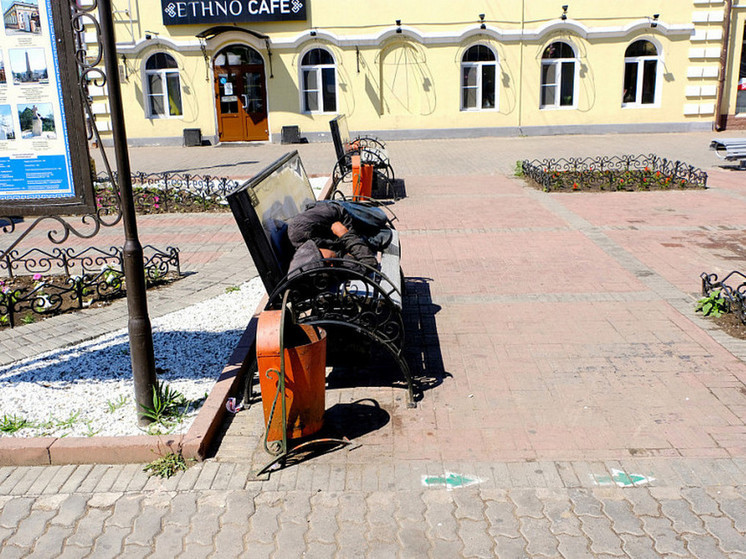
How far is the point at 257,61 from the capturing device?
879 inches

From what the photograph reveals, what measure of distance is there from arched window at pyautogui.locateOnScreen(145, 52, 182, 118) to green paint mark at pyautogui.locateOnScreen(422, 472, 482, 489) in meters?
21.0

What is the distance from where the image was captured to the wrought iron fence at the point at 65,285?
656 cm

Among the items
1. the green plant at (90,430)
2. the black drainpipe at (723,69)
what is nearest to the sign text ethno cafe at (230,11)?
the black drainpipe at (723,69)

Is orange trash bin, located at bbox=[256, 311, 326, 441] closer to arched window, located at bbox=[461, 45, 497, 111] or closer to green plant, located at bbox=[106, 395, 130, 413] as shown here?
green plant, located at bbox=[106, 395, 130, 413]

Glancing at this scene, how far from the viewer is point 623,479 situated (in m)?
3.89

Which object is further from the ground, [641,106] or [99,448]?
[641,106]

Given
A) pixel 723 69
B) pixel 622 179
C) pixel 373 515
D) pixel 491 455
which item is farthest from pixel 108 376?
pixel 723 69

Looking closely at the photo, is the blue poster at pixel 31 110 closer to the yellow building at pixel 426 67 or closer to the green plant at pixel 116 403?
the green plant at pixel 116 403

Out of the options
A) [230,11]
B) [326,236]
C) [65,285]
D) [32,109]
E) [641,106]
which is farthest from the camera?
[641,106]

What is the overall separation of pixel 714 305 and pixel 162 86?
2016cm

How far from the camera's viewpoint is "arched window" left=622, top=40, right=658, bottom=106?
22.2 m

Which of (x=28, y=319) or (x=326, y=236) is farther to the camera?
(x=28, y=319)

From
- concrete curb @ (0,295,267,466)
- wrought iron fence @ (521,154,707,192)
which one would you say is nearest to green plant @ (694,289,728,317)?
concrete curb @ (0,295,267,466)

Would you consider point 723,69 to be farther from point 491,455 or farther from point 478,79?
point 491,455
